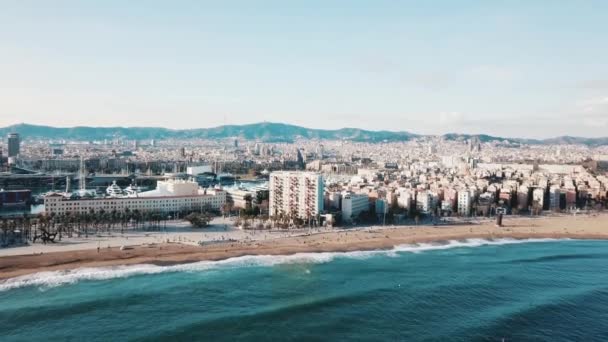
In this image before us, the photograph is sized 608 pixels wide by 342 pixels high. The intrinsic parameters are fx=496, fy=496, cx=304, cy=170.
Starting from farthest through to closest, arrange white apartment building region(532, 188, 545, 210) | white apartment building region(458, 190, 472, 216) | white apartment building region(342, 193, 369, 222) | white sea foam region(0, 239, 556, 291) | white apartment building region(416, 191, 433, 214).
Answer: white apartment building region(532, 188, 545, 210) < white apartment building region(458, 190, 472, 216) < white apartment building region(416, 191, 433, 214) < white apartment building region(342, 193, 369, 222) < white sea foam region(0, 239, 556, 291)

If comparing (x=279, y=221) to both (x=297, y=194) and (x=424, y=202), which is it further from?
(x=424, y=202)

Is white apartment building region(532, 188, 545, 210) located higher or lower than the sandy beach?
higher

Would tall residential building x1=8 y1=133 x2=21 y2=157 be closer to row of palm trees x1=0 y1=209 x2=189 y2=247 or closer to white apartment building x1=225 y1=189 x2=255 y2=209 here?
white apartment building x1=225 y1=189 x2=255 y2=209

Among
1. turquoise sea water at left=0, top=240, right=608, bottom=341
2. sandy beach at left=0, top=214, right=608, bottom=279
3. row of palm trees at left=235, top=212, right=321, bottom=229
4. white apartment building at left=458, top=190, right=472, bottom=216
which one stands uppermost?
white apartment building at left=458, top=190, right=472, bottom=216

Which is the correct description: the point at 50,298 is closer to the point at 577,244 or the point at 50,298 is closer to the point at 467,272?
the point at 467,272

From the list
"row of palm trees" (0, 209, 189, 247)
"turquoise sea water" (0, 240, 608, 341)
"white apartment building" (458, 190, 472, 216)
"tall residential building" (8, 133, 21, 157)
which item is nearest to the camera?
"turquoise sea water" (0, 240, 608, 341)

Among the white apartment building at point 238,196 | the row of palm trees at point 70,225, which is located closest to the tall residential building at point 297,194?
the white apartment building at point 238,196

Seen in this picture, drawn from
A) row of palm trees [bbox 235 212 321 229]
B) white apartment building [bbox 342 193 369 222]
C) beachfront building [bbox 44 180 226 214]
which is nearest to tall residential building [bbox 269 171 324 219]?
row of palm trees [bbox 235 212 321 229]

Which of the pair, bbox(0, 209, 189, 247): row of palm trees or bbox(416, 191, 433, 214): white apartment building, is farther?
bbox(416, 191, 433, 214): white apartment building
